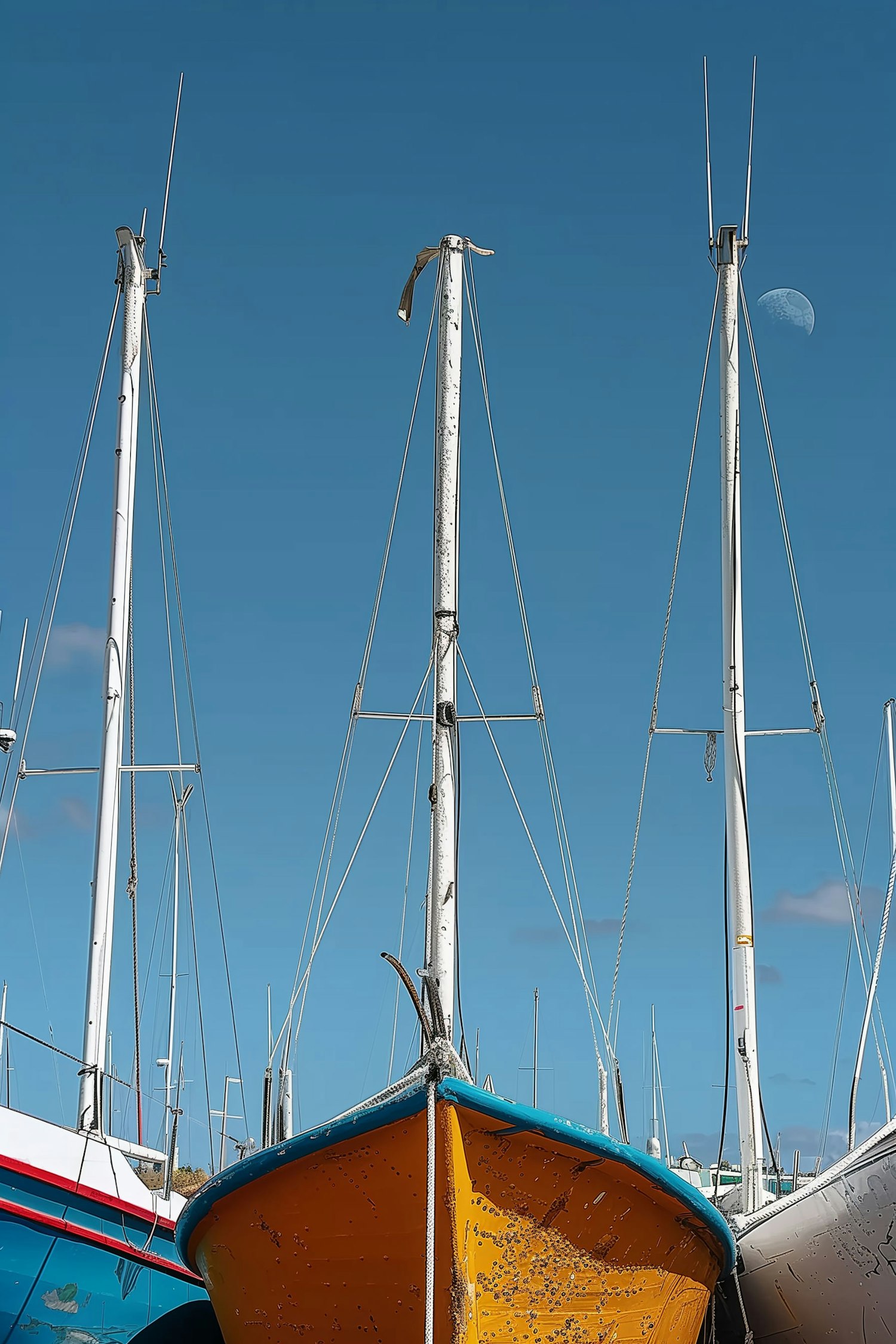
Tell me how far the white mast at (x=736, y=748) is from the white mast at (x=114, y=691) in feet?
21.6

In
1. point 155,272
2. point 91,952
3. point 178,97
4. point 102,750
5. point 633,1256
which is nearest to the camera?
point 633,1256

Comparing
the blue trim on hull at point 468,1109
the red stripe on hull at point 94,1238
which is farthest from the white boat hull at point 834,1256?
the red stripe on hull at point 94,1238

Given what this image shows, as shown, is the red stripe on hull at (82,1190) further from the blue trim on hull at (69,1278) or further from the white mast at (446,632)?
the white mast at (446,632)

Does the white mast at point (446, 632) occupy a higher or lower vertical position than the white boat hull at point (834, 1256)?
higher

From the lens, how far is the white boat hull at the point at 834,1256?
30.8ft

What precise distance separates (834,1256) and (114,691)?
10271 millimetres

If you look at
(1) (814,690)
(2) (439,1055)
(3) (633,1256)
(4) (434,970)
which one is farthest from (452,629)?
(1) (814,690)

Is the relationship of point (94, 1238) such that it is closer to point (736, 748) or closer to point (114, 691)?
point (114, 691)

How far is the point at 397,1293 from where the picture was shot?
8.83 meters

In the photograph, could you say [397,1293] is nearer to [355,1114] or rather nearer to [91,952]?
[355,1114]

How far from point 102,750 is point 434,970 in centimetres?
687

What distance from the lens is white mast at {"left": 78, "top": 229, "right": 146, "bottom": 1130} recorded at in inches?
586

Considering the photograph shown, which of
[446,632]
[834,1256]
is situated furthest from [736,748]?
[834,1256]

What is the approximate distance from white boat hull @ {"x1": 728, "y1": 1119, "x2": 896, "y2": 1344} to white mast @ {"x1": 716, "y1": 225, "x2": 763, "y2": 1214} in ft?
7.10
